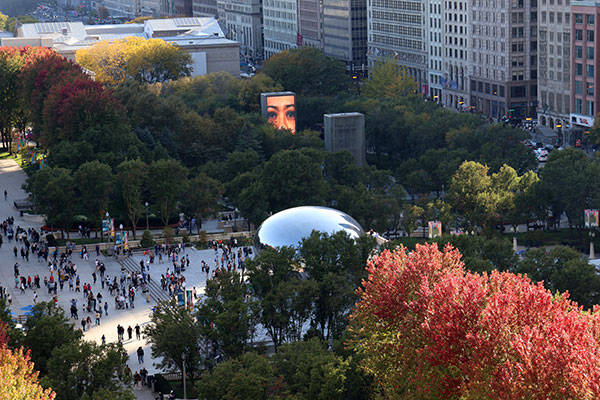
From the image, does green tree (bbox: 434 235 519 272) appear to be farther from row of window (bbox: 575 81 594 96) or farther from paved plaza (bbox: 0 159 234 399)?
row of window (bbox: 575 81 594 96)

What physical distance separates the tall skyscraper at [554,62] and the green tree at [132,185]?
65.8m

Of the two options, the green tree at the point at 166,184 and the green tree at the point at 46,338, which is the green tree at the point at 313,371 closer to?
the green tree at the point at 46,338

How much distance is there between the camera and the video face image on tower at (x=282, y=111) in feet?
485

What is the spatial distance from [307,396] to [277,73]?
137631mm

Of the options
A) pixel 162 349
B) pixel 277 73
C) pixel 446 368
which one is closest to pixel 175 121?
pixel 277 73

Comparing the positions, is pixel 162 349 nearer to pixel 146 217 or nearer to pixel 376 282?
pixel 376 282

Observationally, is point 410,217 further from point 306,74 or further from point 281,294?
point 306,74

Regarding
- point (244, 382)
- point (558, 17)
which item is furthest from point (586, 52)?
point (244, 382)

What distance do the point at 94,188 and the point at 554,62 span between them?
2934 inches

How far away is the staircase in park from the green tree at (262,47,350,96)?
90.2m

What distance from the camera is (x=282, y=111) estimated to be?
149 meters

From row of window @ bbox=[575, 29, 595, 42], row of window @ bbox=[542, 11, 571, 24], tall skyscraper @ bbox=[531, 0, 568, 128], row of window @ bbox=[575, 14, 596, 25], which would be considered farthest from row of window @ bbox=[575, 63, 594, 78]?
row of window @ bbox=[542, 11, 571, 24]

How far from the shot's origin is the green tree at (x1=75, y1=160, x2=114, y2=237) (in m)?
110

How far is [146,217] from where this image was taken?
11450 centimetres
